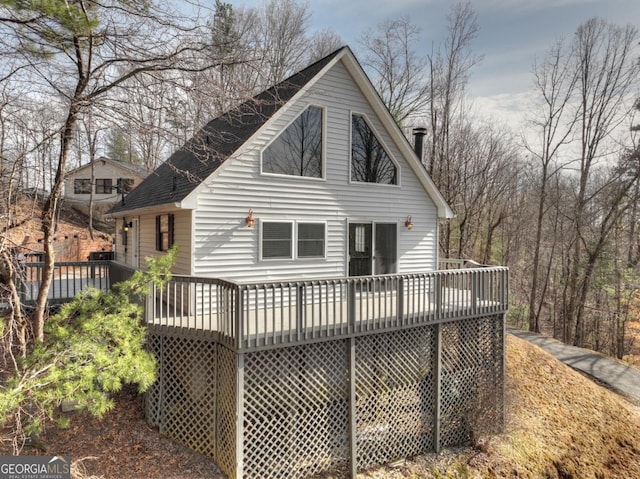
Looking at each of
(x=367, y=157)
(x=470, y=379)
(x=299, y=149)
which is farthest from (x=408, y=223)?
(x=470, y=379)

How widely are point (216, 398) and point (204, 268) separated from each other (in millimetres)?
2385

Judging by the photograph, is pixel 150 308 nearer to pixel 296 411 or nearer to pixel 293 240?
pixel 296 411

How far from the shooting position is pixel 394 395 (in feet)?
23.1

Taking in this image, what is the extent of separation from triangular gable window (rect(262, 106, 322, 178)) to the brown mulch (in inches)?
215

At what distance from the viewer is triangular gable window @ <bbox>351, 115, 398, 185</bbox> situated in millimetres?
8883

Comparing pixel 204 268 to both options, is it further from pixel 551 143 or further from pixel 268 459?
pixel 551 143

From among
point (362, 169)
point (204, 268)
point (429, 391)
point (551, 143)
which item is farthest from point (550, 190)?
point (204, 268)

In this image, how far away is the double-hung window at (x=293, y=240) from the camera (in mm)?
7753

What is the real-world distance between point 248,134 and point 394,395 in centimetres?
601

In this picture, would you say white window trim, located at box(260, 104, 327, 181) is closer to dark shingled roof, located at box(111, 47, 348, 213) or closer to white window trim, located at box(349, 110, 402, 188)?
dark shingled roof, located at box(111, 47, 348, 213)

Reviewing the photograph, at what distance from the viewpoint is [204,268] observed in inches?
278

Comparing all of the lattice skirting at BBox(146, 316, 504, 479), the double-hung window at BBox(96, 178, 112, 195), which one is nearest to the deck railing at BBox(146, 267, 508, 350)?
the lattice skirting at BBox(146, 316, 504, 479)

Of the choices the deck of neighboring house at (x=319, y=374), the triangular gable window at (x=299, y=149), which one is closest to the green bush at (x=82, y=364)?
the deck of neighboring house at (x=319, y=374)

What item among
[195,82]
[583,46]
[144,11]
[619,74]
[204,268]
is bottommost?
[204,268]
